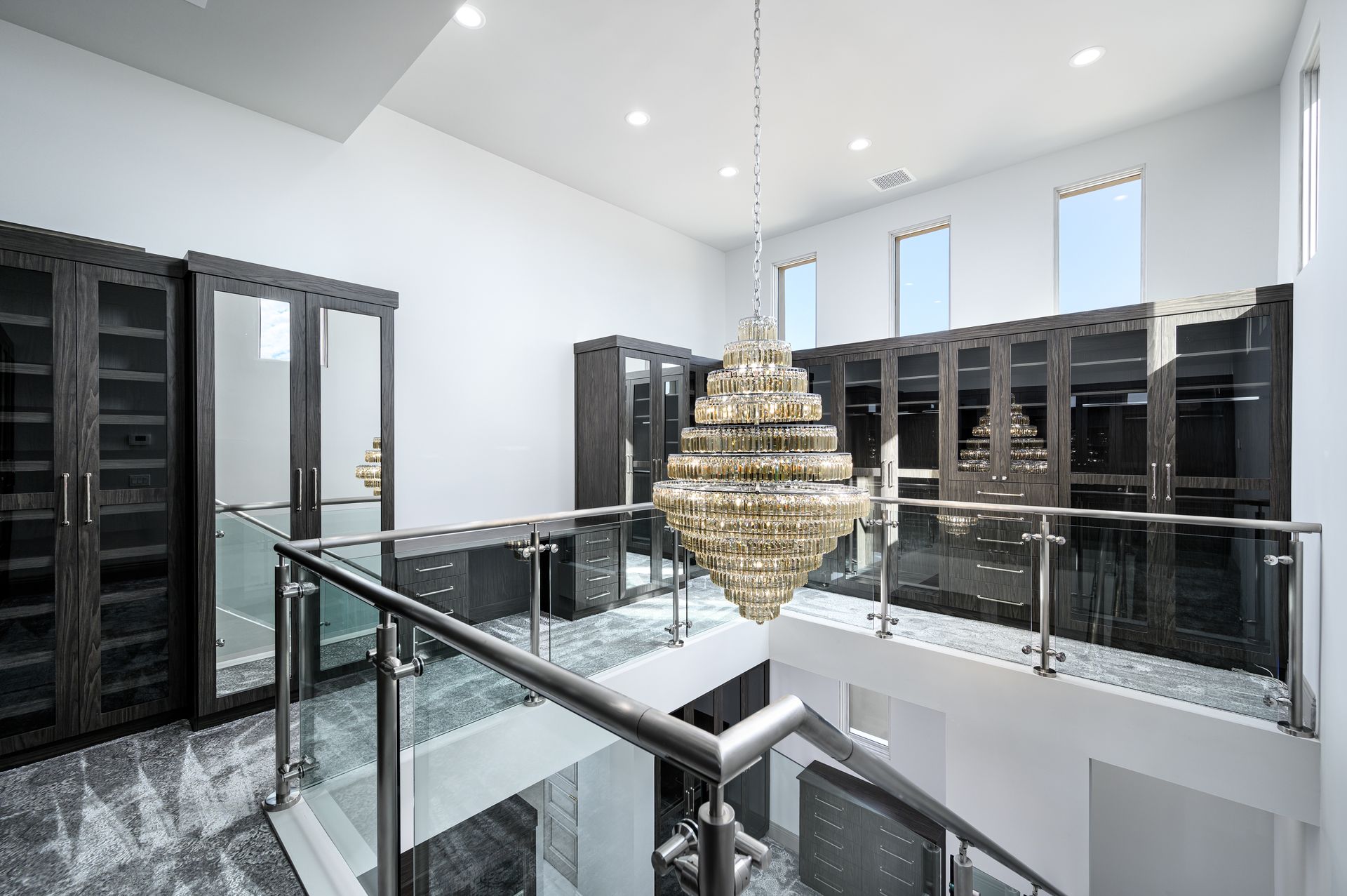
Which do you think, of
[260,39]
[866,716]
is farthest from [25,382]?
[866,716]

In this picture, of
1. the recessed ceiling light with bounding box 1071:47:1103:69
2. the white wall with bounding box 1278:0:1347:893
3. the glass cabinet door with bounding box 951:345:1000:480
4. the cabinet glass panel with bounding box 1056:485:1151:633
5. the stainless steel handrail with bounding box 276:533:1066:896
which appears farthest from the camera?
the glass cabinet door with bounding box 951:345:1000:480

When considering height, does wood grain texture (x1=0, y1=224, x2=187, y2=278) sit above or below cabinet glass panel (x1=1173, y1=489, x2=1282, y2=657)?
above

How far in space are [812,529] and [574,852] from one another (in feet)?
4.68

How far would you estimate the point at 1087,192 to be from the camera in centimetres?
450

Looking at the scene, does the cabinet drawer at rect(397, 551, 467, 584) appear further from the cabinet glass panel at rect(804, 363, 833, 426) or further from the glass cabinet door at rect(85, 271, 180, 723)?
the cabinet glass panel at rect(804, 363, 833, 426)

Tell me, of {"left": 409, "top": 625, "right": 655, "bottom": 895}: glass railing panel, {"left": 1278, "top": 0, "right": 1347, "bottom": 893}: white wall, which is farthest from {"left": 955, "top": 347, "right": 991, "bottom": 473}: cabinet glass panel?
{"left": 409, "top": 625, "right": 655, "bottom": 895}: glass railing panel

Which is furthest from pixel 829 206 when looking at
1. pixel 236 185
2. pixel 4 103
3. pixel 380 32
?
pixel 4 103

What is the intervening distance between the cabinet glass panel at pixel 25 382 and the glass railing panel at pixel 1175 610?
4.62m

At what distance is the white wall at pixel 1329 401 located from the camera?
2215mm

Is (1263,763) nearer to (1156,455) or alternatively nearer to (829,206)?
(1156,455)

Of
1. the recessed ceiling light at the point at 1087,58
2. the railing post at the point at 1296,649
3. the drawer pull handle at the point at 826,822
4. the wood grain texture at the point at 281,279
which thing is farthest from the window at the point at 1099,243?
the wood grain texture at the point at 281,279

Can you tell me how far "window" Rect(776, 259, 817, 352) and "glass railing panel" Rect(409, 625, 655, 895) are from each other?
5356 mm

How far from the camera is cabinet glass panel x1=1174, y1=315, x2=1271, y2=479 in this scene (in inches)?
135

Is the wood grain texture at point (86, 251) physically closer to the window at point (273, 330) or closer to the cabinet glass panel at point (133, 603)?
the window at point (273, 330)
